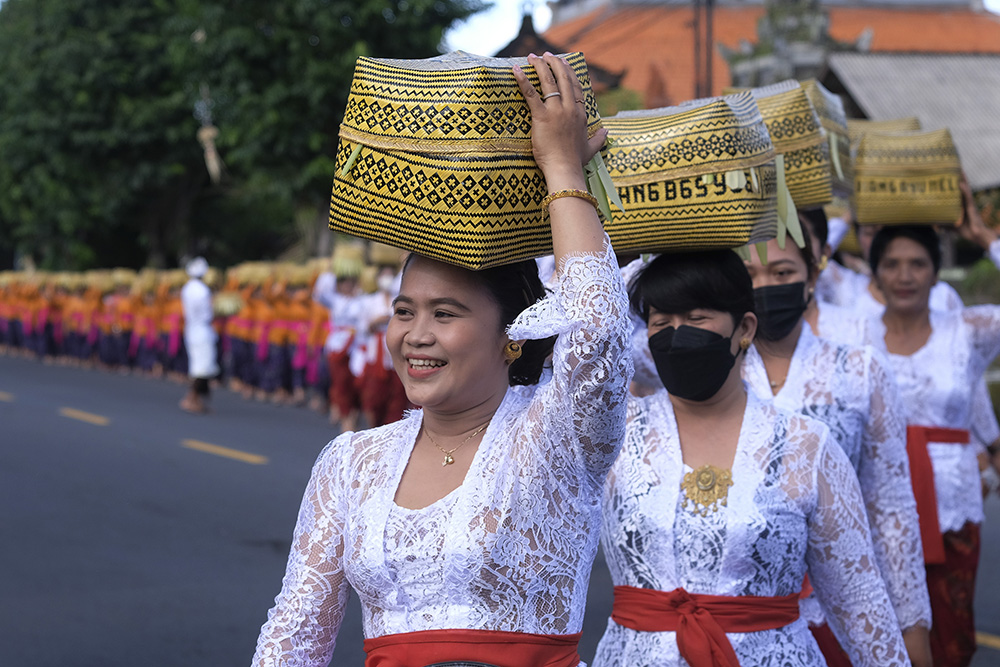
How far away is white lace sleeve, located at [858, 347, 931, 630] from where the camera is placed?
3633mm

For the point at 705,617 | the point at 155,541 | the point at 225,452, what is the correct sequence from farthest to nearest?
the point at 225,452, the point at 155,541, the point at 705,617

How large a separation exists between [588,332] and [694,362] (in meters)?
1.22

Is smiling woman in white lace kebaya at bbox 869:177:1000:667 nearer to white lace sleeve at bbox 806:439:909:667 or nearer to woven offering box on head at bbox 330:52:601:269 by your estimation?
white lace sleeve at bbox 806:439:909:667

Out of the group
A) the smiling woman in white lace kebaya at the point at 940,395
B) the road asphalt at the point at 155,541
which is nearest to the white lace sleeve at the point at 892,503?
the smiling woman in white lace kebaya at the point at 940,395

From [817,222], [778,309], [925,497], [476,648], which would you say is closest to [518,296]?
[476,648]

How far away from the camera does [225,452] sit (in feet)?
39.8

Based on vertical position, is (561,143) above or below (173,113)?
below

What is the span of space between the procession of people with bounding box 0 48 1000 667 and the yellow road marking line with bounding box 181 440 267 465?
7.21 m

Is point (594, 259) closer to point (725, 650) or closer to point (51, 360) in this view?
point (725, 650)

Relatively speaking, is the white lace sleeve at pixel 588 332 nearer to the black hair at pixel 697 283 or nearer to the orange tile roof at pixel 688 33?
the black hair at pixel 697 283

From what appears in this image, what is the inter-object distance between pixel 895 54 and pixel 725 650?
22321 mm

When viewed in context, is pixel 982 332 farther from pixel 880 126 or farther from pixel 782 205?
pixel 782 205

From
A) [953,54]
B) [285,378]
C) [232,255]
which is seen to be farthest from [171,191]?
[953,54]

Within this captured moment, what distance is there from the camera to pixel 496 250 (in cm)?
219
